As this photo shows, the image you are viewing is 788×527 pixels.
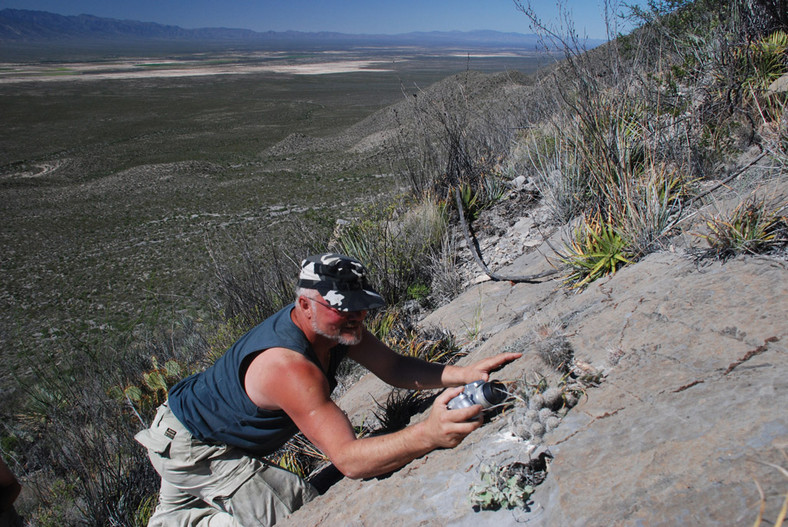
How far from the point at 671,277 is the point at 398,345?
6.71ft

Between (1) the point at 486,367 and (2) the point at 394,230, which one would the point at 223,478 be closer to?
(1) the point at 486,367

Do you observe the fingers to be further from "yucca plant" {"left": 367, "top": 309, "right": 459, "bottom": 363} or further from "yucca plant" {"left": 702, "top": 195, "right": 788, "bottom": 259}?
"yucca plant" {"left": 702, "top": 195, "right": 788, "bottom": 259}

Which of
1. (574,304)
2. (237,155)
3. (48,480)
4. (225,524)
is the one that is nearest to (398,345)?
(574,304)

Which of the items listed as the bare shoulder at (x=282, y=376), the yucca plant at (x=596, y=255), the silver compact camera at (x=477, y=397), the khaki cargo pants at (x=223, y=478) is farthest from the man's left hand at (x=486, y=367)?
the yucca plant at (x=596, y=255)

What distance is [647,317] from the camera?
8.07ft

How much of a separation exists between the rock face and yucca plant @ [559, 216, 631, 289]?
344mm

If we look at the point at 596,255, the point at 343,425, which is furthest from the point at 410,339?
the point at 343,425

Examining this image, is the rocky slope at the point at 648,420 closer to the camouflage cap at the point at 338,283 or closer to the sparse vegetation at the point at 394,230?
the sparse vegetation at the point at 394,230

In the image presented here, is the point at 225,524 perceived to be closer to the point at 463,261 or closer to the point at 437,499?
the point at 437,499

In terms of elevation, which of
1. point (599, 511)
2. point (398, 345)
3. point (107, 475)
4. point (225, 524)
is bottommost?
point (107, 475)

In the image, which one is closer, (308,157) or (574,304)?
(574,304)

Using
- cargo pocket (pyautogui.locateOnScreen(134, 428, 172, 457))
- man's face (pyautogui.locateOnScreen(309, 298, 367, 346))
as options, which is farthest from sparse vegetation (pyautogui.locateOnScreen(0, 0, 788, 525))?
cargo pocket (pyautogui.locateOnScreen(134, 428, 172, 457))

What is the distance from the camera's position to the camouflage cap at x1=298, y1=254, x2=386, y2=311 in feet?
7.55

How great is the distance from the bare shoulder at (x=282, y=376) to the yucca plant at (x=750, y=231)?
2166 millimetres
